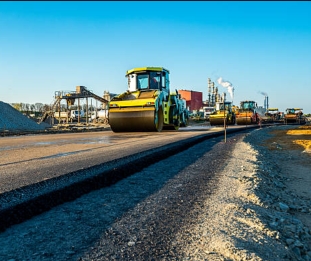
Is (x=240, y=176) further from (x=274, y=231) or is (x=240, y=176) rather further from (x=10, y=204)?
(x=10, y=204)

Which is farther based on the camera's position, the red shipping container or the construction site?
the red shipping container

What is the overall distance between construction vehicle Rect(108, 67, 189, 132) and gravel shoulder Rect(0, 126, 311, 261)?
8.04 m

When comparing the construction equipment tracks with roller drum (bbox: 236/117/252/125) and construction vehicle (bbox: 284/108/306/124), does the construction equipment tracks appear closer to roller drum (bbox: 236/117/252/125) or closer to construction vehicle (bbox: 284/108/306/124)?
roller drum (bbox: 236/117/252/125)

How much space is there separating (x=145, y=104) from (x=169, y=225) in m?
9.68

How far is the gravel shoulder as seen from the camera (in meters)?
1.76

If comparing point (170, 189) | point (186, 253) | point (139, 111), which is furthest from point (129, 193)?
point (139, 111)

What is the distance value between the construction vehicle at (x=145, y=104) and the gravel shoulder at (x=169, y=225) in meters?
8.04

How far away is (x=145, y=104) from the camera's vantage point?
11688 millimetres

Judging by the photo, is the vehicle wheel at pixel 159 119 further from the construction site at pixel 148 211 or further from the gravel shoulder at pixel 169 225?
the gravel shoulder at pixel 169 225

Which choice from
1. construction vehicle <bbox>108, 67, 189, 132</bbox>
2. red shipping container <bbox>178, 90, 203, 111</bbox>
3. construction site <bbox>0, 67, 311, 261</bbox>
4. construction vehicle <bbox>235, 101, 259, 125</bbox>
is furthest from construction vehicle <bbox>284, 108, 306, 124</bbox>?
red shipping container <bbox>178, 90, 203, 111</bbox>

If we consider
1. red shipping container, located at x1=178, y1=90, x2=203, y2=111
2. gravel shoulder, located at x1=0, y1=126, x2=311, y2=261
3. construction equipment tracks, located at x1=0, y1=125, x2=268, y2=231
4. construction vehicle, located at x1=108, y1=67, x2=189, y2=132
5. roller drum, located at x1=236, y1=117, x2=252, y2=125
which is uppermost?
red shipping container, located at x1=178, y1=90, x2=203, y2=111

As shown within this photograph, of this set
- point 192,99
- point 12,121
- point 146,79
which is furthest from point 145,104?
point 192,99

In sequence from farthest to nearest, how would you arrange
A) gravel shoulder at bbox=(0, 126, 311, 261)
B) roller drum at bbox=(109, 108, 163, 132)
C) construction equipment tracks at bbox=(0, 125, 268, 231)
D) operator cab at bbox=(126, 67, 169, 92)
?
operator cab at bbox=(126, 67, 169, 92) < roller drum at bbox=(109, 108, 163, 132) < construction equipment tracks at bbox=(0, 125, 268, 231) < gravel shoulder at bbox=(0, 126, 311, 261)

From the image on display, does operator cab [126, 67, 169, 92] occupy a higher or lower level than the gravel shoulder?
higher
